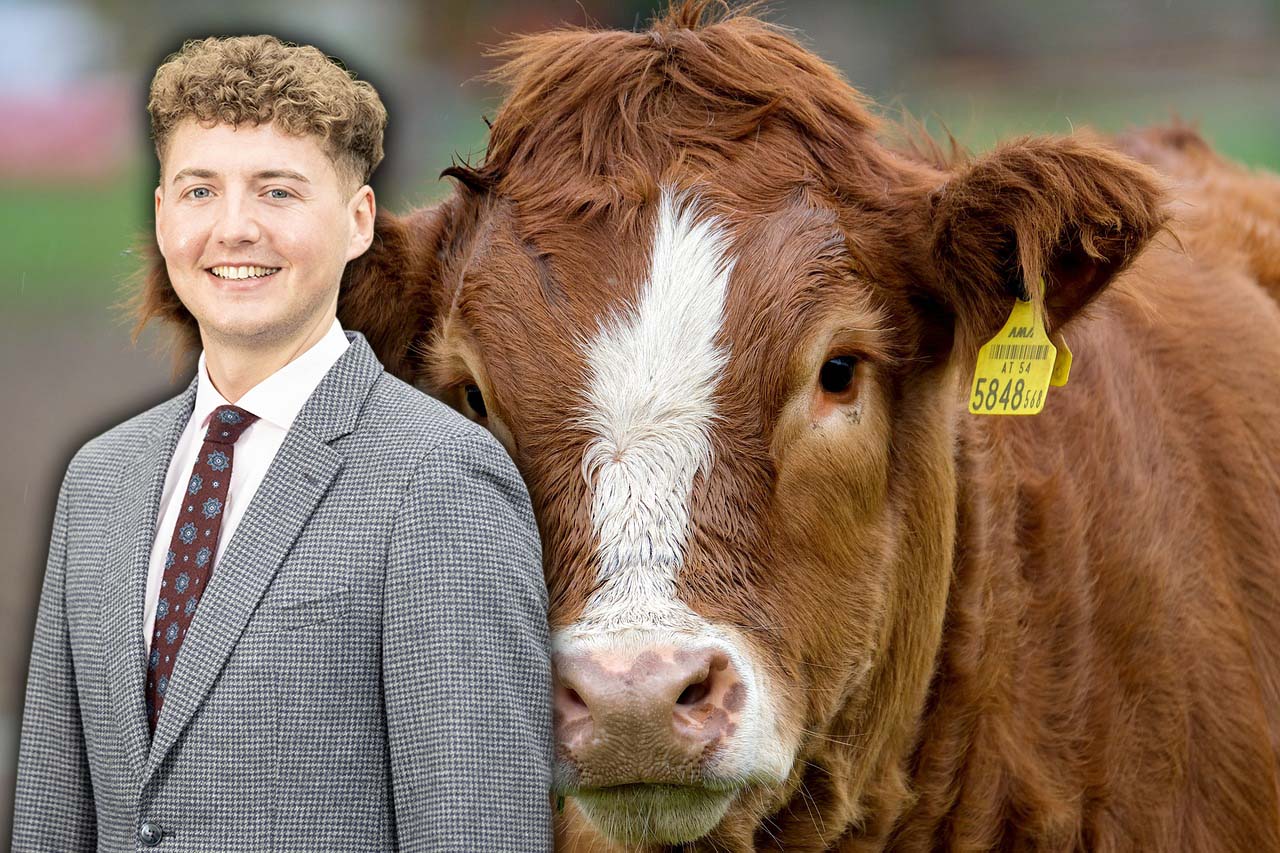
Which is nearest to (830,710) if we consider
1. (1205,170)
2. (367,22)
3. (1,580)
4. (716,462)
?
(716,462)

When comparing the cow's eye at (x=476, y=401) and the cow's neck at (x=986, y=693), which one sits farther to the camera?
the cow's neck at (x=986, y=693)

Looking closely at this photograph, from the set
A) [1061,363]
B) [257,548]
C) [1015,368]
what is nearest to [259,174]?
[257,548]

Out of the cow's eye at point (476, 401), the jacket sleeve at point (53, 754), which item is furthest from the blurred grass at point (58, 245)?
the jacket sleeve at point (53, 754)

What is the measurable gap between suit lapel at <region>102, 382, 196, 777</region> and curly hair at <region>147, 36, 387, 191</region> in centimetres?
49

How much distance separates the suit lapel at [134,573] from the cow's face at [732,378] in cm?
62

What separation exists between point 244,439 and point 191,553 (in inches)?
8.6

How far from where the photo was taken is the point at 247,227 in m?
2.36

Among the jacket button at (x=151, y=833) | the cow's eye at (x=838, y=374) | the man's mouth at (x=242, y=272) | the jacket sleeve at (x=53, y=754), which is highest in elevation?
the man's mouth at (x=242, y=272)

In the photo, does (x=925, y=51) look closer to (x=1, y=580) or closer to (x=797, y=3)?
(x=797, y=3)

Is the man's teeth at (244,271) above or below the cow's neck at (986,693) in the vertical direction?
above

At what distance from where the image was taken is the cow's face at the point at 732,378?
2.47m

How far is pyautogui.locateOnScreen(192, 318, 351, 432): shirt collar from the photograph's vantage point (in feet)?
8.07

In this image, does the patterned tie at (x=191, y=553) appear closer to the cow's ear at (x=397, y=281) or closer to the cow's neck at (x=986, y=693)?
the cow's ear at (x=397, y=281)

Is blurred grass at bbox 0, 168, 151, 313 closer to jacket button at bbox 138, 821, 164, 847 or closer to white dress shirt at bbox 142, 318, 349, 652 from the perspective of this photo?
white dress shirt at bbox 142, 318, 349, 652
